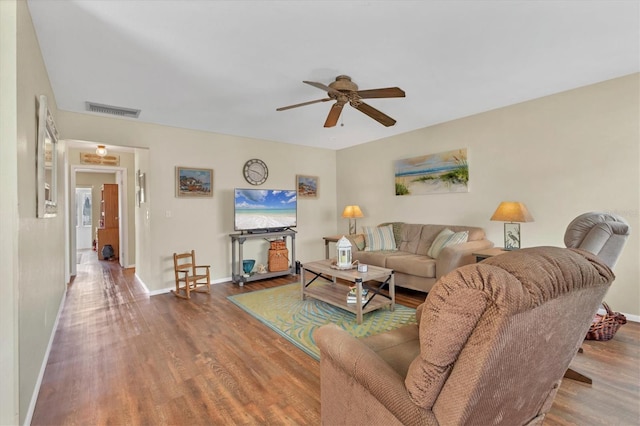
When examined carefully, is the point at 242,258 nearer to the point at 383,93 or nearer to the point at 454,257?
the point at 454,257

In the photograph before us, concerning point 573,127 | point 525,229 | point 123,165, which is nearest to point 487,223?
point 525,229

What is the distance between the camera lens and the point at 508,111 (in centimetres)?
385

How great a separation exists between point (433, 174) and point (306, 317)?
293cm

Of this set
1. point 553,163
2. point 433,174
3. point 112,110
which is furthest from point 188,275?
point 553,163

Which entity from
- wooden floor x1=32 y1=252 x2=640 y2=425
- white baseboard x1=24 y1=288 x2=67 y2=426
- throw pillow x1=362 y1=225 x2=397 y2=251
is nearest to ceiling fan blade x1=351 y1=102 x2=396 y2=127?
throw pillow x1=362 y1=225 x2=397 y2=251

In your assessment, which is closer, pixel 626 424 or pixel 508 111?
pixel 626 424

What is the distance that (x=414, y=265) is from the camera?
3.89 m

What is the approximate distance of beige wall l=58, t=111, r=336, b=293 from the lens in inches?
161

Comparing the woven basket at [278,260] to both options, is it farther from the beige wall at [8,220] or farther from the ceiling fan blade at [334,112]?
the beige wall at [8,220]

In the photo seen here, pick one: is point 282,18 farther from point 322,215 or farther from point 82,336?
point 322,215

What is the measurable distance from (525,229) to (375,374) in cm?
346

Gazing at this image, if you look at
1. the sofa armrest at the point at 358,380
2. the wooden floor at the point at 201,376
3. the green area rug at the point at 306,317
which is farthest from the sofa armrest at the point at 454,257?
the sofa armrest at the point at 358,380

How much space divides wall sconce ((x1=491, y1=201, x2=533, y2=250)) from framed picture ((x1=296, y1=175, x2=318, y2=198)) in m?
3.43

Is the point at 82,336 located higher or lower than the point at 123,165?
lower
